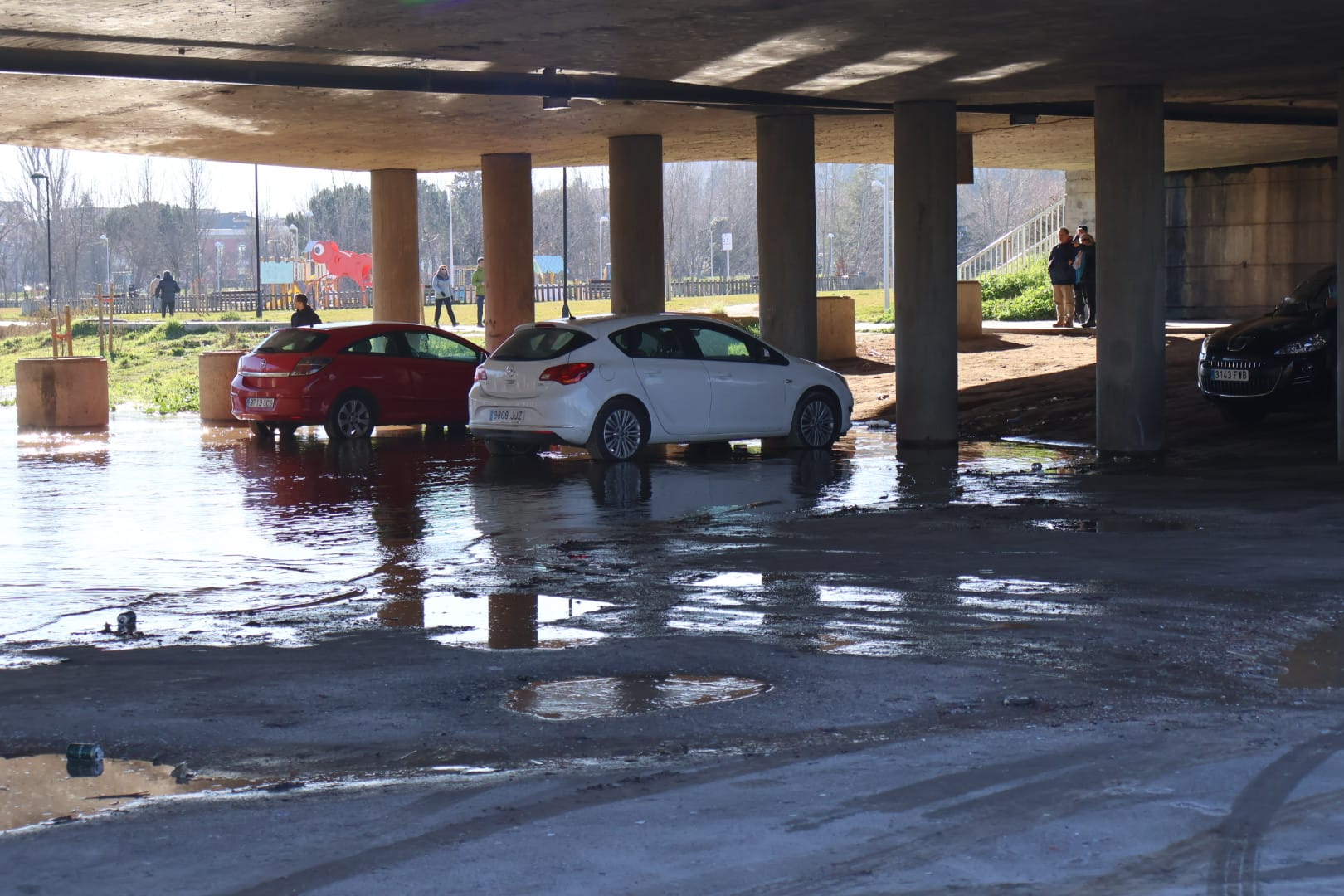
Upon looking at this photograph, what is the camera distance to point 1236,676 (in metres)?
7.23

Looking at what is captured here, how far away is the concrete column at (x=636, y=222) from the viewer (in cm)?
2458

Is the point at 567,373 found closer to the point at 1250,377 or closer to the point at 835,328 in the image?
the point at 1250,377

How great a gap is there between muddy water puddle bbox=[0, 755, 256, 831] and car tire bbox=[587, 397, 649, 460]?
10807mm

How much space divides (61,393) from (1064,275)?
1914cm

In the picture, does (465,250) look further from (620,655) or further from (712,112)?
(620,655)

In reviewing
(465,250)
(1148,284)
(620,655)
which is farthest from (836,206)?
(620,655)

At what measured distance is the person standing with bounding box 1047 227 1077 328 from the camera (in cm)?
3272

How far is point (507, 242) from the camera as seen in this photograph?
28.3 meters

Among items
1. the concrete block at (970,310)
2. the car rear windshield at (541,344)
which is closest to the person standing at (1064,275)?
the concrete block at (970,310)

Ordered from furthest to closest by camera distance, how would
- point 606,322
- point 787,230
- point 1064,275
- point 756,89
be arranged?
→ point 1064,275
point 787,230
point 756,89
point 606,322

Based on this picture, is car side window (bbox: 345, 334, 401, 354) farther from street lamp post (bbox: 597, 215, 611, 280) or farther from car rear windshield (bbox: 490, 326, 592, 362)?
street lamp post (bbox: 597, 215, 611, 280)

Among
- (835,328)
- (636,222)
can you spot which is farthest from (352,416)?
(835,328)

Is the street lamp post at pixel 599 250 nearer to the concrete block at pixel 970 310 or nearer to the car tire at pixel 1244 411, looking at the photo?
the concrete block at pixel 970 310

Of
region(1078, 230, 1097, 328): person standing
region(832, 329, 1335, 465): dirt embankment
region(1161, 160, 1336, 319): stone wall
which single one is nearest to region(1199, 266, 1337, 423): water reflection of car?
region(832, 329, 1335, 465): dirt embankment
